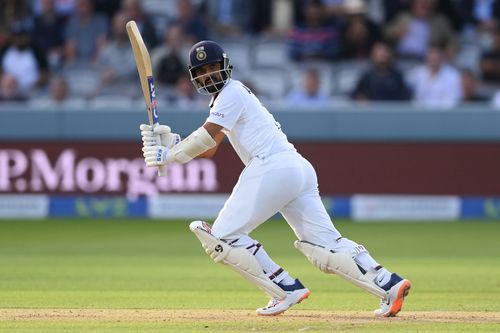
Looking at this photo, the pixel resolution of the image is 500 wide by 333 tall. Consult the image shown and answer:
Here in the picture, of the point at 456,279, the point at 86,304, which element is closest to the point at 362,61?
the point at 456,279

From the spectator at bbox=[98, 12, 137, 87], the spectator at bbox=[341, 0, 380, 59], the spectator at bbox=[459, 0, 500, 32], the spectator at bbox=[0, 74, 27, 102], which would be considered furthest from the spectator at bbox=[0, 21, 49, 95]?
the spectator at bbox=[459, 0, 500, 32]

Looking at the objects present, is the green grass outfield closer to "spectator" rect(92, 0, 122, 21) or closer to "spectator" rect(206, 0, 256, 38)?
"spectator" rect(206, 0, 256, 38)

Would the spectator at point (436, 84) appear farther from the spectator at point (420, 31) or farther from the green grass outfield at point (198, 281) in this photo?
the green grass outfield at point (198, 281)

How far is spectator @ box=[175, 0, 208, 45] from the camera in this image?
1555cm

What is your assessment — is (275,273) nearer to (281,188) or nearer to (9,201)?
(281,188)

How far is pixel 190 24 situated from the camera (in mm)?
15586

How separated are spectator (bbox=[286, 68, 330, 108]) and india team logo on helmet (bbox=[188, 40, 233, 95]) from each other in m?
7.95

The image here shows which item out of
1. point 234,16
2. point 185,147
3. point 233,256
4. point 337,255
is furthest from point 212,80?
point 234,16

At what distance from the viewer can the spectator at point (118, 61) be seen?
1539 cm

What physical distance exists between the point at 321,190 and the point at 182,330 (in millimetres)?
8553

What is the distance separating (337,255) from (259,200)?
0.53 m

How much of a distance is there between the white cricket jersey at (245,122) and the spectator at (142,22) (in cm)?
898

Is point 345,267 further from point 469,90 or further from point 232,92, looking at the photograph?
point 469,90

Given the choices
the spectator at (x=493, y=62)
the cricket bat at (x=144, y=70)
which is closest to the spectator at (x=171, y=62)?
the spectator at (x=493, y=62)
